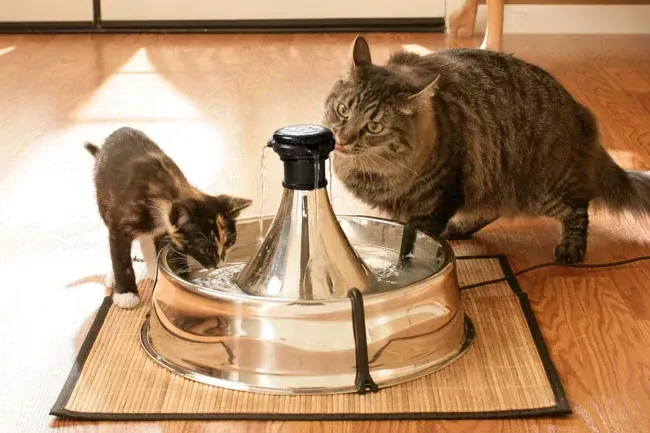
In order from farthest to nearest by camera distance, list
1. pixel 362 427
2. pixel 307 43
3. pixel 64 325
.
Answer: pixel 307 43
pixel 64 325
pixel 362 427

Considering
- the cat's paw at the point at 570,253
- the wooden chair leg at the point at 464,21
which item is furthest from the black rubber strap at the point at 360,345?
the wooden chair leg at the point at 464,21

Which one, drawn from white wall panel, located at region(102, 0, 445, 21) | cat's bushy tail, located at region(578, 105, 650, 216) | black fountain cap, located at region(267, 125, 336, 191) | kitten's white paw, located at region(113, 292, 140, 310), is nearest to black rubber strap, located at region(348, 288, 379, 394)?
black fountain cap, located at region(267, 125, 336, 191)

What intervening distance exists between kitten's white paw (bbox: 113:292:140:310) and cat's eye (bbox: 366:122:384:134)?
2.08 feet

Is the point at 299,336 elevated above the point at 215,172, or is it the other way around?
the point at 299,336

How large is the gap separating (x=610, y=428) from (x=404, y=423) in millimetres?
339

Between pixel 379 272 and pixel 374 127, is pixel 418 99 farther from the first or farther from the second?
pixel 379 272

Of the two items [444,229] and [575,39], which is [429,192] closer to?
[444,229]

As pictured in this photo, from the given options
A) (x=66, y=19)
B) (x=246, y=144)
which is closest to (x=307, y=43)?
(x=66, y=19)

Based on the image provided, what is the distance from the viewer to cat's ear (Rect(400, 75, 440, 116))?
2113 millimetres

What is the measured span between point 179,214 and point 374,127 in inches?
19.0

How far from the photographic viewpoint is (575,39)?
15.6 feet

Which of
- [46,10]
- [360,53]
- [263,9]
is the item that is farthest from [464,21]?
[360,53]

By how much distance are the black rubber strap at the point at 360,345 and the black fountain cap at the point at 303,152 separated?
0.23 meters

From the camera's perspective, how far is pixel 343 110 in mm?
2191
